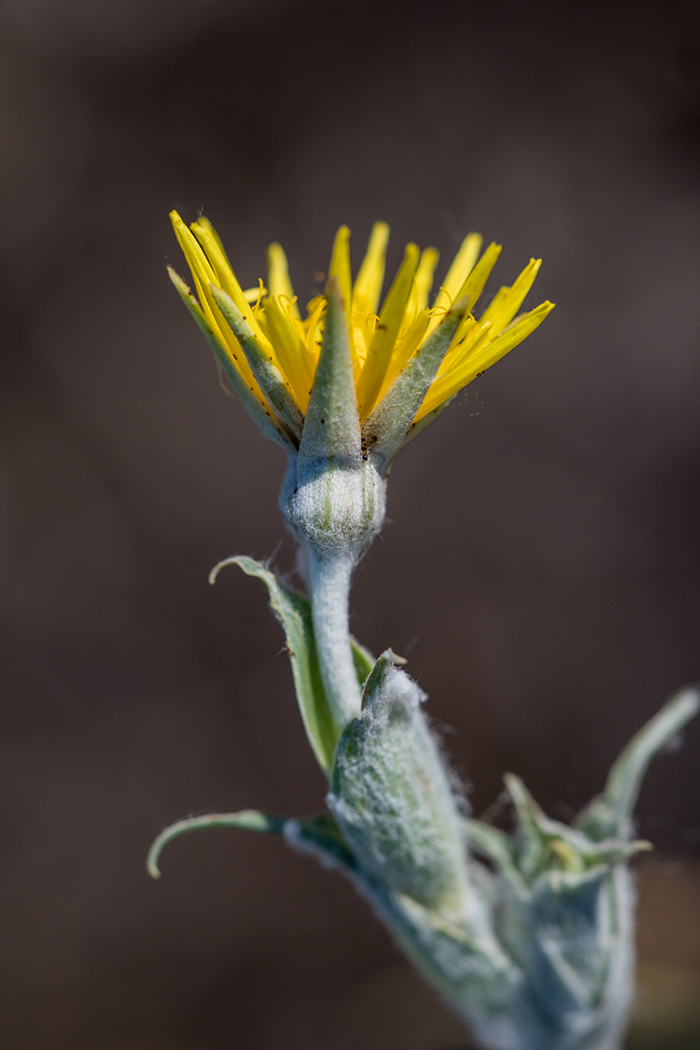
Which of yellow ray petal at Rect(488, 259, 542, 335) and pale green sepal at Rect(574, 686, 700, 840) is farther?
pale green sepal at Rect(574, 686, 700, 840)

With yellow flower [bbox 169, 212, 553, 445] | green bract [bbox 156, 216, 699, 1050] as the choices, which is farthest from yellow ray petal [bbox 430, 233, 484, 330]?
yellow flower [bbox 169, 212, 553, 445]

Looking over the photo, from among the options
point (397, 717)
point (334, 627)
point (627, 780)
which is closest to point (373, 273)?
point (334, 627)

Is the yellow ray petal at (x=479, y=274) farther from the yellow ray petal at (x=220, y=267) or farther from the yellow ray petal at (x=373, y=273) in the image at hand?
the yellow ray petal at (x=373, y=273)

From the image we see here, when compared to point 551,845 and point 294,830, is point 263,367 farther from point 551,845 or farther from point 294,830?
point 551,845

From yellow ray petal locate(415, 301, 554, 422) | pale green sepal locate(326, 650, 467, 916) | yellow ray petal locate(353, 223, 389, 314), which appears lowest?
pale green sepal locate(326, 650, 467, 916)

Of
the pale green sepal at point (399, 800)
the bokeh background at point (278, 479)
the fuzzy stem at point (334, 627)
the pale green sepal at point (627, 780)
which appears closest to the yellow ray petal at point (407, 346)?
the fuzzy stem at point (334, 627)

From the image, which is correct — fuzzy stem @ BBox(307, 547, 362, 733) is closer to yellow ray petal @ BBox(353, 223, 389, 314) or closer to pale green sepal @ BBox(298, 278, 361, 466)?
pale green sepal @ BBox(298, 278, 361, 466)
